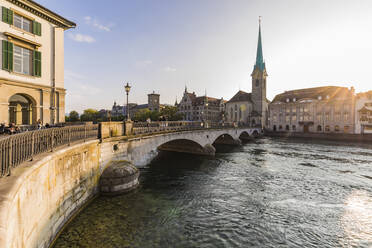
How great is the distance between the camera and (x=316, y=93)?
57094mm

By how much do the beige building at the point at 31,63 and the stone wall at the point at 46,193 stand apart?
29.5 feet

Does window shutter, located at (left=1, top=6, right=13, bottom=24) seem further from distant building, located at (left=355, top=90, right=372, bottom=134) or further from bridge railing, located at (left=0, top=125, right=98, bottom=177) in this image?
distant building, located at (left=355, top=90, right=372, bottom=134)

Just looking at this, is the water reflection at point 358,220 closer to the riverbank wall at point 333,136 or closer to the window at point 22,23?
the window at point 22,23

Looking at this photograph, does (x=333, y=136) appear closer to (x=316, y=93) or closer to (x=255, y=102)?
(x=316, y=93)

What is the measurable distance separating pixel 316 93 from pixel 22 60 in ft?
230

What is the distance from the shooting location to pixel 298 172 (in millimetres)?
16391

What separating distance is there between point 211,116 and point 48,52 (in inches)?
2758

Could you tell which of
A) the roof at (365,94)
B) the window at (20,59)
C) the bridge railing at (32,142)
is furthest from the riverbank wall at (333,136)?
the window at (20,59)

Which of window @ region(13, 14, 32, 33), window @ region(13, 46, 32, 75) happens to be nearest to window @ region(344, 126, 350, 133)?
window @ region(13, 46, 32, 75)

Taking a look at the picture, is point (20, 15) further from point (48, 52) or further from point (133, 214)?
point (133, 214)

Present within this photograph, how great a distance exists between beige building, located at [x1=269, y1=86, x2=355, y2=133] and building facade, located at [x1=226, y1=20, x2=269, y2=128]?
21.6ft

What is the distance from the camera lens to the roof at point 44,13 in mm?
13219

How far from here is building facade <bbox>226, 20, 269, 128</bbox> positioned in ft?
235

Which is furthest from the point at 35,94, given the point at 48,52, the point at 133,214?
the point at 133,214
